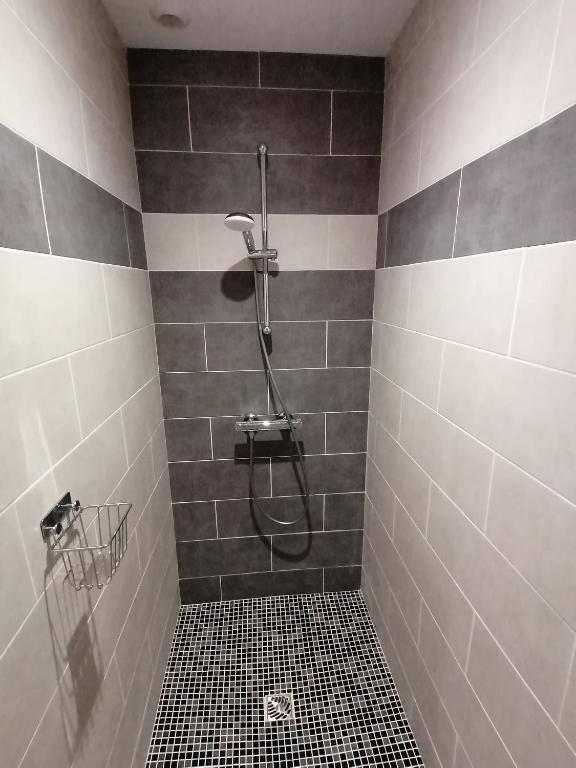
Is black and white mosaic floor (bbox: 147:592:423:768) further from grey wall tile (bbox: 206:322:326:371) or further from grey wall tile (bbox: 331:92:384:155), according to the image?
grey wall tile (bbox: 331:92:384:155)

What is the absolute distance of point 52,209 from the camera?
863mm

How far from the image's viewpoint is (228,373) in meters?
→ 1.69

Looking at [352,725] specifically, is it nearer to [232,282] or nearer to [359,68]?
[232,282]

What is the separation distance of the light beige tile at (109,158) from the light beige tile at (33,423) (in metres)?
0.66

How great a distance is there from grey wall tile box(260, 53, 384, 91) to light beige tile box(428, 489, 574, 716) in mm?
1606

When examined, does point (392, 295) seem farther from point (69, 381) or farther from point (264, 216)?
point (69, 381)

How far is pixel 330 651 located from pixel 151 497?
1126 mm

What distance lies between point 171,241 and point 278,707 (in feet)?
6.54

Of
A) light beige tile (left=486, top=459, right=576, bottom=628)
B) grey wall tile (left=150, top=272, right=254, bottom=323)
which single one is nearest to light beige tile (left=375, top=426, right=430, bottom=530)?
light beige tile (left=486, top=459, right=576, bottom=628)

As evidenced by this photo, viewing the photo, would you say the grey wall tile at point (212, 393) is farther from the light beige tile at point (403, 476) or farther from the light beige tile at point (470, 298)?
the light beige tile at point (470, 298)

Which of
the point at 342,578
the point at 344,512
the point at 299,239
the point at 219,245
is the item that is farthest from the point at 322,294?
the point at 342,578

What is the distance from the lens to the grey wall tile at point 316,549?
1.94 metres

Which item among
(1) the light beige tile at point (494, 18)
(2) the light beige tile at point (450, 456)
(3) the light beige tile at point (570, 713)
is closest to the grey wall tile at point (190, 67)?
(1) the light beige tile at point (494, 18)

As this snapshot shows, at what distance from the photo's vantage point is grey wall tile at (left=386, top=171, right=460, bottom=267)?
104 centimetres
